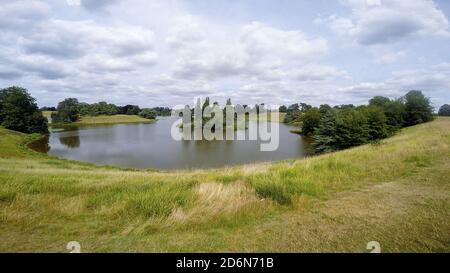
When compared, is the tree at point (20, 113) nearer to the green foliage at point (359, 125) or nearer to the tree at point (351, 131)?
the green foliage at point (359, 125)

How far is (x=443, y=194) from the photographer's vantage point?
5.61m

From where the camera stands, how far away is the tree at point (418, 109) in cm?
4856

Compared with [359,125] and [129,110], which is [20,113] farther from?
[129,110]

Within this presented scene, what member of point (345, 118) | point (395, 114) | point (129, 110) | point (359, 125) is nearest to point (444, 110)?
point (395, 114)

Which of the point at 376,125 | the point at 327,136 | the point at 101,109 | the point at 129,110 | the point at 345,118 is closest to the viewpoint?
the point at 345,118

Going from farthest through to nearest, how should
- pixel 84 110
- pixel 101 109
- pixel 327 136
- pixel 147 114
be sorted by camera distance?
pixel 147 114, pixel 101 109, pixel 84 110, pixel 327 136

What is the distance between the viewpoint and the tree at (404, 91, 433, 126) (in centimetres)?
4856

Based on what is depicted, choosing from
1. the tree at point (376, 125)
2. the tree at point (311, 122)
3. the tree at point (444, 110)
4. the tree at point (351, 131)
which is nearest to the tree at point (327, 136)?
the tree at point (351, 131)

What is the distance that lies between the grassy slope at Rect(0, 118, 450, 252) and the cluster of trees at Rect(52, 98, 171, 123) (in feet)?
371

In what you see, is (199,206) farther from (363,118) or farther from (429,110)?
(429,110)

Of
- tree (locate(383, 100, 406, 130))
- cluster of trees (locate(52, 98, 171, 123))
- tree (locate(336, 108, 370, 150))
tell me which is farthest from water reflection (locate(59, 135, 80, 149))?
cluster of trees (locate(52, 98, 171, 123))

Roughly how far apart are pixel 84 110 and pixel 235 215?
439ft

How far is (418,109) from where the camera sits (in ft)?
161
